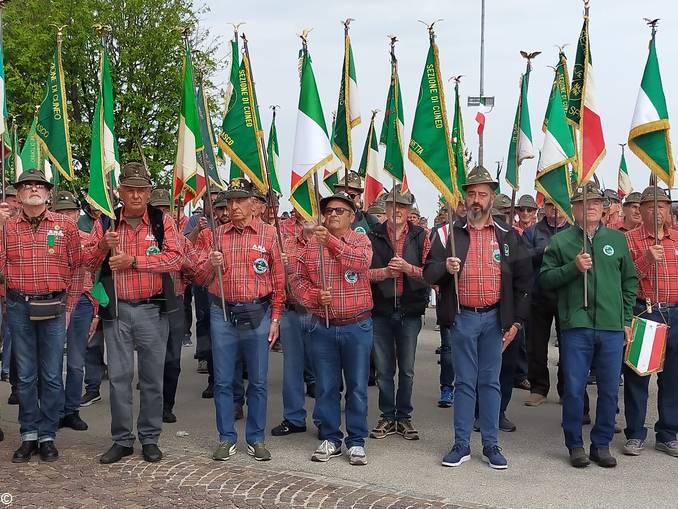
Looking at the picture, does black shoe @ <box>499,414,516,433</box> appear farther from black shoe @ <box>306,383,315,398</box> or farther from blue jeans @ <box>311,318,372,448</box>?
black shoe @ <box>306,383,315,398</box>

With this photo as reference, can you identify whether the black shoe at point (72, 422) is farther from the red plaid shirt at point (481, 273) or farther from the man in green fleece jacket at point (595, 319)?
the man in green fleece jacket at point (595, 319)

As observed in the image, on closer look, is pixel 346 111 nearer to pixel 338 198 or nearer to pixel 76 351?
pixel 338 198

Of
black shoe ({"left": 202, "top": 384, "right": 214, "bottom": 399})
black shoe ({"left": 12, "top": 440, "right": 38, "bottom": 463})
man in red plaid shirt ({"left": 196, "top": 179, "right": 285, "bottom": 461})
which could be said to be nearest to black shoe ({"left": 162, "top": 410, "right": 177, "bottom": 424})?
black shoe ({"left": 202, "top": 384, "right": 214, "bottom": 399})

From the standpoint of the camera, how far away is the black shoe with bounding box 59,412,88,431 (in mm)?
7661

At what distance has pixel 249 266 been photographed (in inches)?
263

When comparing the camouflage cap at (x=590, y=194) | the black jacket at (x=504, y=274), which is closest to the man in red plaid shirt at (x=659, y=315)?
the camouflage cap at (x=590, y=194)

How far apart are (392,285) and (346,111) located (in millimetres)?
2196

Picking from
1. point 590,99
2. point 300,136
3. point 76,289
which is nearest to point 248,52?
point 300,136

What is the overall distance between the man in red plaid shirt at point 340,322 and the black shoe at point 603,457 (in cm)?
187

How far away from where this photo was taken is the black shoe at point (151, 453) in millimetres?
6562

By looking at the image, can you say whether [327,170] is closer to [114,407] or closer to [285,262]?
[285,262]

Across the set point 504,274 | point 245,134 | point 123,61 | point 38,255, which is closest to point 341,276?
point 504,274

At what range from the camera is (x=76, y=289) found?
6.85 metres

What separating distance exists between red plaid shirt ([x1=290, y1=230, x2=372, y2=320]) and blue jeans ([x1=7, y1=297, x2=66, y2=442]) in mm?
2044
